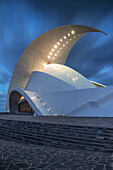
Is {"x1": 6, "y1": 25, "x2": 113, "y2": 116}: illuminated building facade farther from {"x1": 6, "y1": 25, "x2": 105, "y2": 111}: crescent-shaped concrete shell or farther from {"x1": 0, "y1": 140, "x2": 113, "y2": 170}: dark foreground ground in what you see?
{"x1": 0, "y1": 140, "x2": 113, "y2": 170}: dark foreground ground

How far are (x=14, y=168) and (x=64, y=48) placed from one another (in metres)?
22.2

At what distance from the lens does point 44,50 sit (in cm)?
2192

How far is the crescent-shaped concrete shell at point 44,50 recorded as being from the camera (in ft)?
66.7

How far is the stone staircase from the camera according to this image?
4.64m

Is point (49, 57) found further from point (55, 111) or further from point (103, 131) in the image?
point (103, 131)

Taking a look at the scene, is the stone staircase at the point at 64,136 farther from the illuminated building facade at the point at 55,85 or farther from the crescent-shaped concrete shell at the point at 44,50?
the crescent-shaped concrete shell at the point at 44,50

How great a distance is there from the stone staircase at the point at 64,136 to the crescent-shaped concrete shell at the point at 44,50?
625 inches

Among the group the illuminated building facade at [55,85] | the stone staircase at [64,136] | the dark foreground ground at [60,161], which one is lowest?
the dark foreground ground at [60,161]

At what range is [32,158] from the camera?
3916 millimetres

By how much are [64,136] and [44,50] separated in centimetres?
1860

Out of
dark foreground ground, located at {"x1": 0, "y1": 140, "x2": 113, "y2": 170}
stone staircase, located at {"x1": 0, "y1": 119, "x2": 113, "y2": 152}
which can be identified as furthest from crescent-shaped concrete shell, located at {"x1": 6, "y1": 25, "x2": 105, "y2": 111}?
dark foreground ground, located at {"x1": 0, "y1": 140, "x2": 113, "y2": 170}

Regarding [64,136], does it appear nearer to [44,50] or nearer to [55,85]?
[55,85]

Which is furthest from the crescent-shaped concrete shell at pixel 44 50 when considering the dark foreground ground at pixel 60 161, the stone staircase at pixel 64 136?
the dark foreground ground at pixel 60 161

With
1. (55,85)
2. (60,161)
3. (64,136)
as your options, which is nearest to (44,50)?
(55,85)
